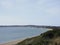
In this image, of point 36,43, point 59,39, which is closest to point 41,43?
point 36,43

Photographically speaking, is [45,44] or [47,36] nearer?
[45,44]

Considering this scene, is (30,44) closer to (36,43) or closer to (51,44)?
(36,43)

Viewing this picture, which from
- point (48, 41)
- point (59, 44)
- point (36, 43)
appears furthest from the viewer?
point (36, 43)

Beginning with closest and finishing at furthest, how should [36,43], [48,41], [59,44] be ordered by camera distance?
[59,44]
[48,41]
[36,43]

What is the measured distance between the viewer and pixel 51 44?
46.1 ft

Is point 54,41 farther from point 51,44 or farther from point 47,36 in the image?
point 47,36

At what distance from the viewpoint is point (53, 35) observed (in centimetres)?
1606

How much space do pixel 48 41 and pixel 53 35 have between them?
5.17 feet

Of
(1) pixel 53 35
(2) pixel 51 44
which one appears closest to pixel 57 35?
(1) pixel 53 35

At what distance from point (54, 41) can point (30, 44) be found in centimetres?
294

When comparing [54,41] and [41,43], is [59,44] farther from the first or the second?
[41,43]

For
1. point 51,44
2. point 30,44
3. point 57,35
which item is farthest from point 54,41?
point 30,44

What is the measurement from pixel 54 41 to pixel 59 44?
763 millimetres

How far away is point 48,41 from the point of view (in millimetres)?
14648
